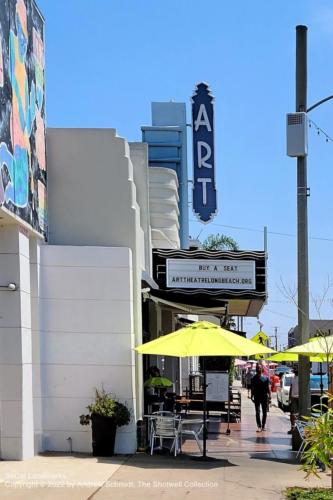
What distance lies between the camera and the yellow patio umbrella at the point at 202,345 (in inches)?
443

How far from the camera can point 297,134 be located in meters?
13.9

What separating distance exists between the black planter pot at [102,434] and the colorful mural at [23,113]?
11.2 feet

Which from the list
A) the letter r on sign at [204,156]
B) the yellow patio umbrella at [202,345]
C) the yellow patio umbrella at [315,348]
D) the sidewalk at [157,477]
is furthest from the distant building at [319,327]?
the letter r on sign at [204,156]

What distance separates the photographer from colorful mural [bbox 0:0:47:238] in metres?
10.2

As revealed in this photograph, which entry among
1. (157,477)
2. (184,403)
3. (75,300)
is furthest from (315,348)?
(184,403)

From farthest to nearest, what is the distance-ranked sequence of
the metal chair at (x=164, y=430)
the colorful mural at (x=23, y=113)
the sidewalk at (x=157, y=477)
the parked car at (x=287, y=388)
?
1. the parked car at (x=287, y=388)
2. the metal chair at (x=164, y=430)
3. the colorful mural at (x=23, y=113)
4. the sidewalk at (x=157, y=477)

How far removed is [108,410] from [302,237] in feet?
16.8

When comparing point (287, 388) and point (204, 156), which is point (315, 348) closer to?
point (204, 156)

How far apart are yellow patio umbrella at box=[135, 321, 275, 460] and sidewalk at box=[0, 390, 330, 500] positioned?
105cm

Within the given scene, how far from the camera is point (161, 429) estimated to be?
12.5 meters

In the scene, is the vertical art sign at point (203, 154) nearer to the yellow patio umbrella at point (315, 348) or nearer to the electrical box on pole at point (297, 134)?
the electrical box on pole at point (297, 134)

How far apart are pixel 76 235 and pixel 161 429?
3.80 m

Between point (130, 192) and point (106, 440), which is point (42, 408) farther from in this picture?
point (130, 192)

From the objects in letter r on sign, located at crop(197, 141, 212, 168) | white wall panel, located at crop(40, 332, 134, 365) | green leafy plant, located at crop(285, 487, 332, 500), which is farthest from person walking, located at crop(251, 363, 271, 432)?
green leafy plant, located at crop(285, 487, 332, 500)
